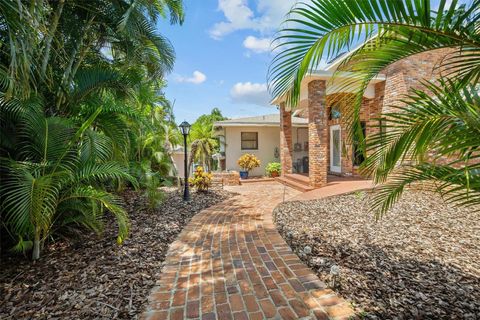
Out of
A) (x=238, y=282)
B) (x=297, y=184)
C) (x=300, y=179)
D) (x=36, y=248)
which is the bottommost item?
(x=238, y=282)

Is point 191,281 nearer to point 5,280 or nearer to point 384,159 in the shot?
point 5,280

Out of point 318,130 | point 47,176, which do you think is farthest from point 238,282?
point 318,130

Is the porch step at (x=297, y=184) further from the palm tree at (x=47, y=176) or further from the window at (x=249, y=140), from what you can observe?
the palm tree at (x=47, y=176)

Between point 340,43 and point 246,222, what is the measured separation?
4.06m

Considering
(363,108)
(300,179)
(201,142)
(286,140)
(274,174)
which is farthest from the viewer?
(201,142)

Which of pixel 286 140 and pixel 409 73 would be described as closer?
pixel 409 73

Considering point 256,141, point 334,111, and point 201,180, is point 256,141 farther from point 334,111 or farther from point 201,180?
point 334,111

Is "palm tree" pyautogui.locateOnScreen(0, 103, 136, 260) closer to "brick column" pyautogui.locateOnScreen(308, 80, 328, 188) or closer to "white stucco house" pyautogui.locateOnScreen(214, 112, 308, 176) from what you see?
"brick column" pyautogui.locateOnScreen(308, 80, 328, 188)

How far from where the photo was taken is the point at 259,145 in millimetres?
14867

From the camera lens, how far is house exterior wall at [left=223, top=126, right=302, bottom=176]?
14.5 meters

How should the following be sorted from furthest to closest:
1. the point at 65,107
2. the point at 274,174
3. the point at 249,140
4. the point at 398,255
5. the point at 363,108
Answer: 1. the point at 249,140
2. the point at 274,174
3. the point at 363,108
4. the point at 65,107
5. the point at 398,255

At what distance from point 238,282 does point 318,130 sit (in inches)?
246

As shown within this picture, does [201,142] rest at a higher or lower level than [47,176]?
higher

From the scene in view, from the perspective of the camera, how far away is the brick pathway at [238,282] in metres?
2.32
